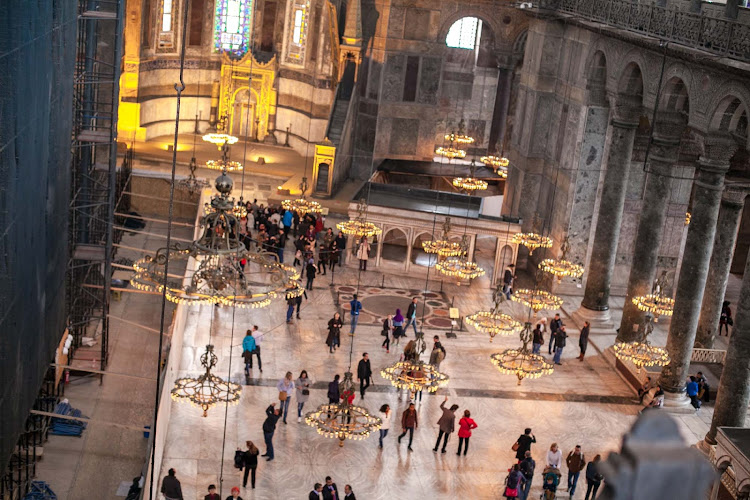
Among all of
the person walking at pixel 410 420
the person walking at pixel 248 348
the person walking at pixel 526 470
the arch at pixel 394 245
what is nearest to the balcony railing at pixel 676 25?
the person walking at pixel 526 470

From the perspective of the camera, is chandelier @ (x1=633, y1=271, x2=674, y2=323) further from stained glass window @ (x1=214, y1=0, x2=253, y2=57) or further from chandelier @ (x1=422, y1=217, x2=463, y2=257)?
stained glass window @ (x1=214, y1=0, x2=253, y2=57)

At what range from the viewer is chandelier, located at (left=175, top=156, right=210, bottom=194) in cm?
2166

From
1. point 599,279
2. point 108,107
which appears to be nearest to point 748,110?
point 599,279

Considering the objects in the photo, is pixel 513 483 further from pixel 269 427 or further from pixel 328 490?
pixel 269 427

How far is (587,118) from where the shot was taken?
886 inches

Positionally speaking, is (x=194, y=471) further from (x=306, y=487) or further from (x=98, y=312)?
(x=98, y=312)

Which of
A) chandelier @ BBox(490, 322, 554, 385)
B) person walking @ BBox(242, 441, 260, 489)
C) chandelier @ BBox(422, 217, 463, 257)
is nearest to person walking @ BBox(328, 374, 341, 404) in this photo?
person walking @ BBox(242, 441, 260, 489)

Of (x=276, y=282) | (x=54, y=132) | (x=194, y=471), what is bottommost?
(x=194, y=471)

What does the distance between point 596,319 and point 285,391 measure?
848 cm

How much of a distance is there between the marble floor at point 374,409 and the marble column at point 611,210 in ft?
4.58

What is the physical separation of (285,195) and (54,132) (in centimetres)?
1554

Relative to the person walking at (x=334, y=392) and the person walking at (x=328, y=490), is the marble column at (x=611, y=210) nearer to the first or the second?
the person walking at (x=334, y=392)

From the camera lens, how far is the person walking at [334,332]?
62.1 ft

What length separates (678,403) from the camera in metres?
17.9
